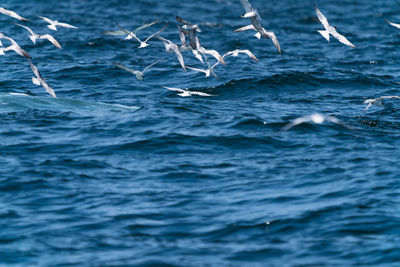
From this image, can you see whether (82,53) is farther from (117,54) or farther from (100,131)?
(100,131)

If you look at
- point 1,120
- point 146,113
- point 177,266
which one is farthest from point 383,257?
point 1,120

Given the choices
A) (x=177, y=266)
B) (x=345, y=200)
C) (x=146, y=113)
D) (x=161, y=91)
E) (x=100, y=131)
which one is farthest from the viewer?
(x=161, y=91)

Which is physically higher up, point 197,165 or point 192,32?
point 192,32

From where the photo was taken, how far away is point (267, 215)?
11852 mm

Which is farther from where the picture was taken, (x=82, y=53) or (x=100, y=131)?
(x=82, y=53)

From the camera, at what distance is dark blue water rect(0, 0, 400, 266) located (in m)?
10.8

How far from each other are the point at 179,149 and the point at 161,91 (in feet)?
20.5

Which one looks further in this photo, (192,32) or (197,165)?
(192,32)

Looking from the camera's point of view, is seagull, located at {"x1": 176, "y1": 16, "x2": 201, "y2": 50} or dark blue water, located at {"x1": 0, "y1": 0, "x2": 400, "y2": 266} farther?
seagull, located at {"x1": 176, "y1": 16, "x2": 201, "y2": 50}

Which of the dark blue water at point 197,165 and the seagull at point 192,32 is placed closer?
the dark blue water at point 197,165

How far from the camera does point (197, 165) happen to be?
46.9ft

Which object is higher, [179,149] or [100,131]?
[100,131]

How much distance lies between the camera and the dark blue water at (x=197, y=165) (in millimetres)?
10836

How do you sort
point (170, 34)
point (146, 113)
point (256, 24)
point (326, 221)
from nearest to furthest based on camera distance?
point (326, 221)
point (256, 24)
point (146, 113)
point (170, 34)
